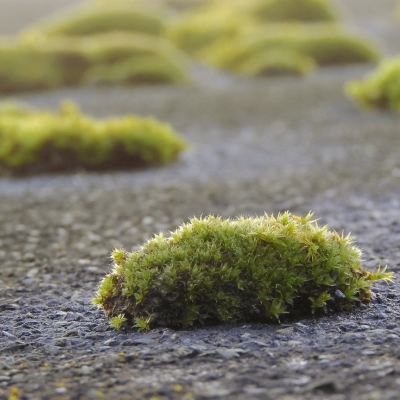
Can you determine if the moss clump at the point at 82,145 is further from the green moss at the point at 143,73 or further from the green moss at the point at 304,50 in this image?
the green moss at the point at 304,50

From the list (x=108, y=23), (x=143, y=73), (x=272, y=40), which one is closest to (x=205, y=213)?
(x=143, y=73)

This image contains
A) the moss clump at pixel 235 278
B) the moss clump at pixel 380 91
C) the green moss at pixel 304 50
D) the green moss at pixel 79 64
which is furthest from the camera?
the green moss at pixel 304 50

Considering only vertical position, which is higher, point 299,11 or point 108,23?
point 299,11

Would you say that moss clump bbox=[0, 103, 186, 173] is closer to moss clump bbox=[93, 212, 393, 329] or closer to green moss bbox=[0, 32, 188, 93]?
moss clump bbox=[93, 212, 393, 329]

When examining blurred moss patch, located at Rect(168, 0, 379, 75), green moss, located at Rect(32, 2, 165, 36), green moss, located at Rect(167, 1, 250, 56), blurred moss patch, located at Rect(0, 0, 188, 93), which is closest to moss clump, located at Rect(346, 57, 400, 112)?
blurred moss patch, located at Rect(168, 0, 379, 75)

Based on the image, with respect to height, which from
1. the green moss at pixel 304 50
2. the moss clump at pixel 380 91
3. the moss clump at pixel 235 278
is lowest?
the moss clump at pixel 235 278

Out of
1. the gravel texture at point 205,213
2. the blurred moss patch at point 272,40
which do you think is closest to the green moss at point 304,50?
the blurred moss patch at point 272,40

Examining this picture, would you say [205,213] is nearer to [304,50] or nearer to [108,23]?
[304,50]
